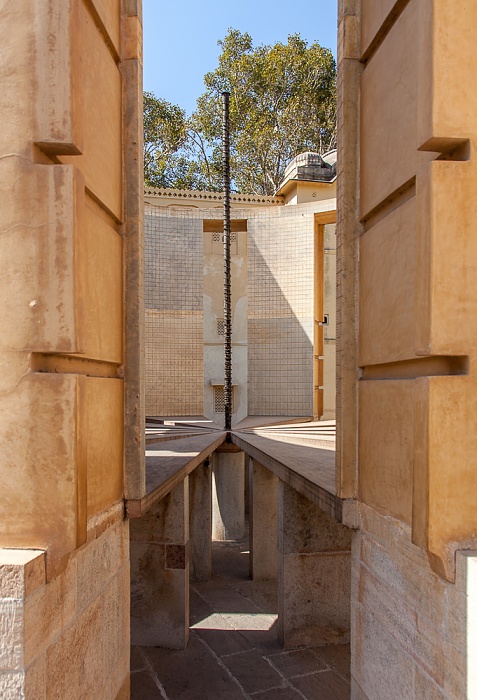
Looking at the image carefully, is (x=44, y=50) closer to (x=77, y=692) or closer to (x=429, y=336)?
(x=429, y=336)

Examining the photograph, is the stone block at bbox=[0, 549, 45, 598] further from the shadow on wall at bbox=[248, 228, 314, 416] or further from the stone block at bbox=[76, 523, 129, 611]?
the shadow on wall at bbox=[248, 228, 314, 416]

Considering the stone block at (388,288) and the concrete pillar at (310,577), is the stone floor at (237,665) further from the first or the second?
the stone block at (388,288)

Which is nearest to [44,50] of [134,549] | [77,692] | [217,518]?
[77,692]

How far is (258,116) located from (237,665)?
669 inches

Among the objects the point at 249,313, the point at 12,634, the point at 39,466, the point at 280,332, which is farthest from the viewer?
the point at 249,313

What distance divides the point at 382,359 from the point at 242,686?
3852 mm

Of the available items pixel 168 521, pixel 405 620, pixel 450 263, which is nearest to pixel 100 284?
pixel 450 263

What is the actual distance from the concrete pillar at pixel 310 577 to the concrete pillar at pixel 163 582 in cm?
108

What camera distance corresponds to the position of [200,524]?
7.56 metres

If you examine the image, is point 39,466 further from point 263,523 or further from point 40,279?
point 263,523

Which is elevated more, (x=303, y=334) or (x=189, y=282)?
(x=189, y=282)

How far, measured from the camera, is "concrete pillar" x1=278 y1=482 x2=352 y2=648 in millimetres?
5234

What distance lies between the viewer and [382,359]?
98.9 inches

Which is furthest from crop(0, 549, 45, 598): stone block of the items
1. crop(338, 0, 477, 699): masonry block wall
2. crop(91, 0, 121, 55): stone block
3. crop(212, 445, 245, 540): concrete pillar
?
crop(212, 445, 245, 540): concrete pillar
